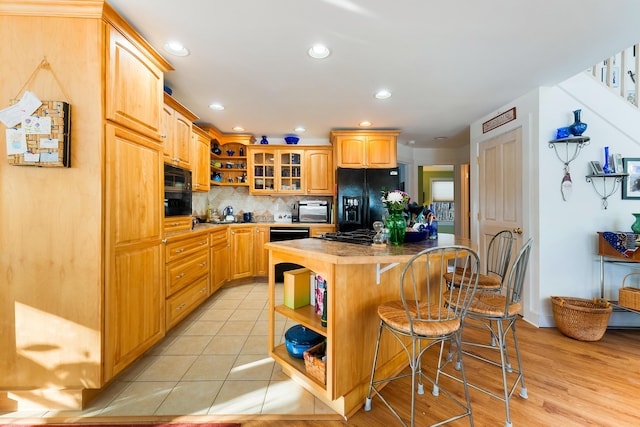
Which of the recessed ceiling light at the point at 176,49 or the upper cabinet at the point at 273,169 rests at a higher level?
the recessed ceiling light at the point at 176,49

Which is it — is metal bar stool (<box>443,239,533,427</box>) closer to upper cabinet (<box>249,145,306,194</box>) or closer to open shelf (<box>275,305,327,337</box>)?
open shelf (<box>275,305,327,337</box>)

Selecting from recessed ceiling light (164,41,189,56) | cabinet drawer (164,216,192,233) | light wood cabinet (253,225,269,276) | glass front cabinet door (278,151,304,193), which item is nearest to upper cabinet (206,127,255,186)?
glass front cabinet door (278,151,304,193)

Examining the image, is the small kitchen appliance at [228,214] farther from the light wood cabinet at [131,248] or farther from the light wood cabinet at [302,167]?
the light wood cabinet at [131,248]

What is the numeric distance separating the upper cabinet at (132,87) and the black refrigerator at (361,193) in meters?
2.54

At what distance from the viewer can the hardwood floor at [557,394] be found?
1.46 m

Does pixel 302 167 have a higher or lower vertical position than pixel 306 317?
higher

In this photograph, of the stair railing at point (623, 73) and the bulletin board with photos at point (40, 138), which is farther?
→ the stair railing at point (623, 73)

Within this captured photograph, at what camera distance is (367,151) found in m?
4.05

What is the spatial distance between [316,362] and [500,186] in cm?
299

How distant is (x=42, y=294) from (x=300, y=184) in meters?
3.38

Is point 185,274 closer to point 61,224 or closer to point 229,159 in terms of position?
point 61,224

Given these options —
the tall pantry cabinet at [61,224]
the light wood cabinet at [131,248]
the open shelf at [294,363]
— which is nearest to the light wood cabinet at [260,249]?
the light wood cabinet at [131,248]

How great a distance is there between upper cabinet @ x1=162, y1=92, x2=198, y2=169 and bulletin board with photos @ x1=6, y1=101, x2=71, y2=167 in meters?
0.96

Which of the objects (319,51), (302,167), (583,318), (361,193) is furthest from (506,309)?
(302,167)
